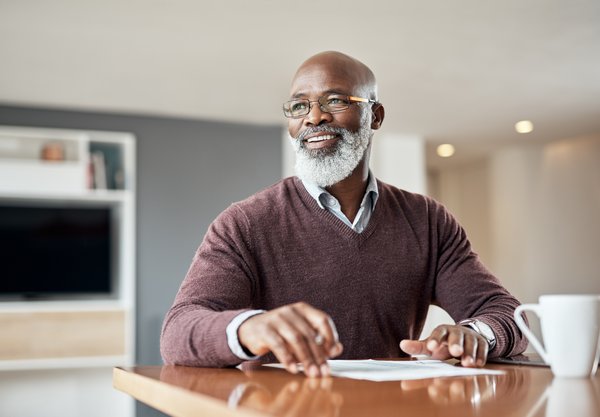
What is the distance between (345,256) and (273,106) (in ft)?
Answer: 14.0

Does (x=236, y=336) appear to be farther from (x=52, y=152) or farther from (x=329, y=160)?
(x=52, y=152)

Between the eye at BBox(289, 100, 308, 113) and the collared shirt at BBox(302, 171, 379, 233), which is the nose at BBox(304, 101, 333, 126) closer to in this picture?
the eye at BBox(289, 100, 308, 113)

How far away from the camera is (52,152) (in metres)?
5.28

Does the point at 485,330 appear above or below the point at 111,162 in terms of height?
below

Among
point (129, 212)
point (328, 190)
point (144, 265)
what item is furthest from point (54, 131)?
point (328, 190)

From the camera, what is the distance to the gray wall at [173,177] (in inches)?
226

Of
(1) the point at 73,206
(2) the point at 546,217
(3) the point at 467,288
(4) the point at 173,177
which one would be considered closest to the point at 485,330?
(3) the point at 467,288

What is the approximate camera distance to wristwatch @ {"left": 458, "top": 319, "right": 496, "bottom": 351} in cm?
129

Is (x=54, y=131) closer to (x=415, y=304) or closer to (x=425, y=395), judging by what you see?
(x=415, y=304)

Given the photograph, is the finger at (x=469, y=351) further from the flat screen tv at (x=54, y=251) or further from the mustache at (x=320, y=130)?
the flat screen tv at (x=54, y=251)

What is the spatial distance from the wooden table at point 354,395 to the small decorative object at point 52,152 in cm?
448

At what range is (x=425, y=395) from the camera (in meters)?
0.81

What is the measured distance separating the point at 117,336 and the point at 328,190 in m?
3.71

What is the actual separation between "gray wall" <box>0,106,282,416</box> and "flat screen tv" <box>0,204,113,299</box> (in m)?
0.43
